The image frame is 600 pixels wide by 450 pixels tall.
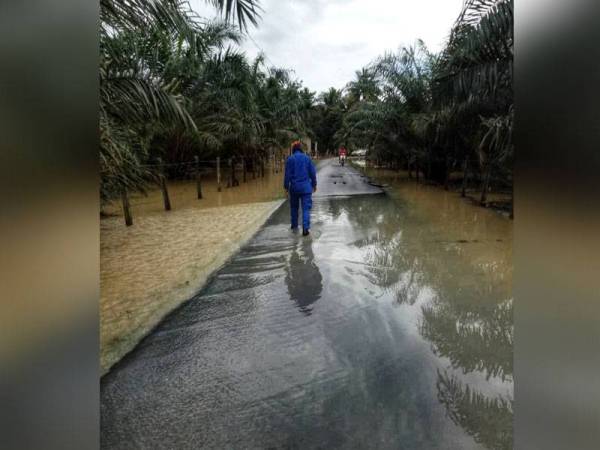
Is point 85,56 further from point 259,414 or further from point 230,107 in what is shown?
point 230,107

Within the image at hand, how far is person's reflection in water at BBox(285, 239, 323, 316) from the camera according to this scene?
471cm

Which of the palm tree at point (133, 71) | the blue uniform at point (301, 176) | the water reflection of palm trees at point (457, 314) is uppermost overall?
the palm tree at point (133, 71)

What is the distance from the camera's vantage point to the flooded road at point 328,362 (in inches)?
96.2

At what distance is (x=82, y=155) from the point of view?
2.70 ft

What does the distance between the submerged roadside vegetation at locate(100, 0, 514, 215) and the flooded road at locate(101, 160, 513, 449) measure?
2228 millimetres

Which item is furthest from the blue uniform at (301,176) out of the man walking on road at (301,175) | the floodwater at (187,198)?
the floodwater at (187,198)

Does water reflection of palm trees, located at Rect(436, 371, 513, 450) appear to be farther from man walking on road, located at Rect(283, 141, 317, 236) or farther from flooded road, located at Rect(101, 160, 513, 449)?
man walking on road, located at Rect(283, 141, 317, 236)

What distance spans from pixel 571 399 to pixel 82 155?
917 millimetres

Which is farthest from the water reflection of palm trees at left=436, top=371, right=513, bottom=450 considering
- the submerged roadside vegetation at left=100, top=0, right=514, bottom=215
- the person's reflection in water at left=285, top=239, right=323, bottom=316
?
the submerged roadside vegetation at left=100, top=0, right=514, bottom=215

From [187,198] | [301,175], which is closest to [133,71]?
[301,175]

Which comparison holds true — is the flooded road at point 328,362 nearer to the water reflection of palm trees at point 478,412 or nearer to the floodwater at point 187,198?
the water reflection of palm trees at point 478,412

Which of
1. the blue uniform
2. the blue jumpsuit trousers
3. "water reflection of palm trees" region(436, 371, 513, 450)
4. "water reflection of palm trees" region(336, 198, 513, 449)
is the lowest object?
"water reflection of palm trees" region(436, 371, 513, 450)

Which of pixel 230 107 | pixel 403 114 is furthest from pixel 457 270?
pixel 403 114

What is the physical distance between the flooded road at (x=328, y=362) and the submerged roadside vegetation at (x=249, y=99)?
2228 mm
